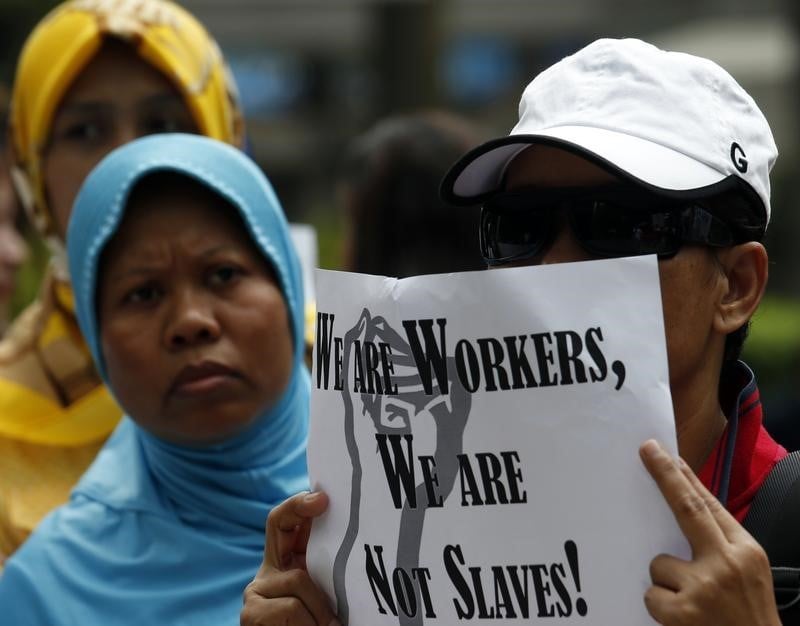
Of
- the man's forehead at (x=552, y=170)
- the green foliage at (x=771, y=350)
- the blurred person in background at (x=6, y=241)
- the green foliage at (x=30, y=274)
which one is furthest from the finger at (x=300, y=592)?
the green foliage at (x=771, y=350)

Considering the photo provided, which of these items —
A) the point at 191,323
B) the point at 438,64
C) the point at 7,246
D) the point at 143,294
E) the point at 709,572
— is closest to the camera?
the point at 709,572

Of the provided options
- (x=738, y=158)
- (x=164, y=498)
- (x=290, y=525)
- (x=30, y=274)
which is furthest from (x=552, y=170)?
(x=30, y=274)

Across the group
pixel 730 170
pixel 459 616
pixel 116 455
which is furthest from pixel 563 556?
pixel 116 455

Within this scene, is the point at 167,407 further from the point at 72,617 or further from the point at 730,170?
the point at 730,170

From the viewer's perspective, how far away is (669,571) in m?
1.73

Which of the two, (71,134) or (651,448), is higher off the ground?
(71,134)

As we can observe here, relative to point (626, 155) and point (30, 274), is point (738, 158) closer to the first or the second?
point (626, 155)

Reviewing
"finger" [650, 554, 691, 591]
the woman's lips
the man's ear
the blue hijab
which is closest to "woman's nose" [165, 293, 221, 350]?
the woman's lips

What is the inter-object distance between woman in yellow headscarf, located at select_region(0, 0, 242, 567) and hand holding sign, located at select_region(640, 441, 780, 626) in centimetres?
207

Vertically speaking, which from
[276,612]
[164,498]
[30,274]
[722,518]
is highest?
[722,518]

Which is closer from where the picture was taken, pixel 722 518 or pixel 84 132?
pixel 722 518

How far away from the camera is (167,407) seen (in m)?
2.88

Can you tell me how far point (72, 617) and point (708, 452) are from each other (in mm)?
1367

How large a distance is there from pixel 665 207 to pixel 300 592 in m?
0.71
